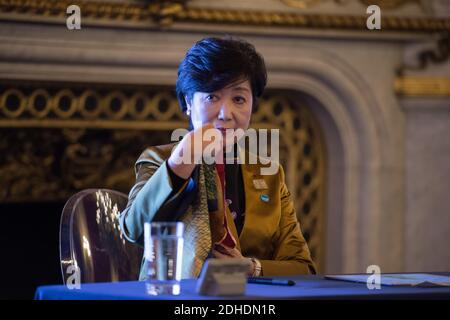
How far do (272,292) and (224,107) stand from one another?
581mm

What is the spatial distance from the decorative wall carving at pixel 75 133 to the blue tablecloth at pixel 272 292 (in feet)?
5.70

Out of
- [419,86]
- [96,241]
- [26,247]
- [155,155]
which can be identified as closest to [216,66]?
[155,155]

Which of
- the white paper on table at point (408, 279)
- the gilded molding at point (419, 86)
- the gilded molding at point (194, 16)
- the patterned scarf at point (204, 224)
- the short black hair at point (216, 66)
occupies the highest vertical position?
the gilded molding at point (194, 16)

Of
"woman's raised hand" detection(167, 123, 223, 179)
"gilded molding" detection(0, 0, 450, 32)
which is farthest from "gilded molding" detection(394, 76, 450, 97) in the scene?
"woman's raised hand" detection(167, 123, 223, 179)

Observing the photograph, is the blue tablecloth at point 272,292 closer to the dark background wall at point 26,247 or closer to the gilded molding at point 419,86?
the dark background wall at point 26,247

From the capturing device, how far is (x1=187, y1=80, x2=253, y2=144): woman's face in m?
2.04

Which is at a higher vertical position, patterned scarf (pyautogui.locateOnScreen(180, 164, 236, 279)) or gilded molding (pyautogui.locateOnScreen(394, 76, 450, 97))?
gilded molding (pyautogui.locateOnScreen(394, 76, 450, 97))

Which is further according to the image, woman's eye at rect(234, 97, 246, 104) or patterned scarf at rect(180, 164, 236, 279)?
woman's eye at rect(234, 97, 246, 104)

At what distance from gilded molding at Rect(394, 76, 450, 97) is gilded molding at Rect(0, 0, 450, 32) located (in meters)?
0.19

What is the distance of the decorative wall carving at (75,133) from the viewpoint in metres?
3.32

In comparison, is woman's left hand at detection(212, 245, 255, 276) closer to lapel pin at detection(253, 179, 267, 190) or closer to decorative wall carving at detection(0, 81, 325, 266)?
lapel pin at detection(253, 179, 267, 190)

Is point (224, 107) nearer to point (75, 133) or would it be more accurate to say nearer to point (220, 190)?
point (220, 190)

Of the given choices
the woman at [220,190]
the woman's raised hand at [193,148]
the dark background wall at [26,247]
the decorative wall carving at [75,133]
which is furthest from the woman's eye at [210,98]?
the dark background wall at [26,247]

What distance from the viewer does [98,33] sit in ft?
10.8
